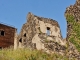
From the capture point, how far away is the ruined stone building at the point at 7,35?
141 feet

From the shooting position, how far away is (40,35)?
36.1 m

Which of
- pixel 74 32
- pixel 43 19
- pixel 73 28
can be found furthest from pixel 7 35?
pixel 74 32

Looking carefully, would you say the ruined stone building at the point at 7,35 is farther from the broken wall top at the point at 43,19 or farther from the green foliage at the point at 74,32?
the green foliage at the point at 74,32

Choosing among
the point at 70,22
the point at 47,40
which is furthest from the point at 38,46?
the point at 70,22

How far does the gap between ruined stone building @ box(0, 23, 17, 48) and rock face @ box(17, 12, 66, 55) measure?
141cm

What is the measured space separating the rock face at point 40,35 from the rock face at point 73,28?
13794 millimetres

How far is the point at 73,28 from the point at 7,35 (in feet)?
86.2

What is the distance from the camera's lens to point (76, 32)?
19.1 m

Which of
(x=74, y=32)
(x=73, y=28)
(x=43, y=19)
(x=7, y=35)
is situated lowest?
(x=74, y=32)

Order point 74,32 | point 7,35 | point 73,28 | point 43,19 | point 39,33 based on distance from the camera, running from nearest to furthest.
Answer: point 74,32 < point 73,28 < point 39,33 < point 43,19 < point 7,35

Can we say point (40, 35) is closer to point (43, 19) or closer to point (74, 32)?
point (43, 19)

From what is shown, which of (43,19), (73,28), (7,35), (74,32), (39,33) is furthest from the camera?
(7,35)

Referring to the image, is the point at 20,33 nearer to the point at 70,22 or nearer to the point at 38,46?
the point at 38,46

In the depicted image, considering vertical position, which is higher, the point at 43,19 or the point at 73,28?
the point at 43,19
